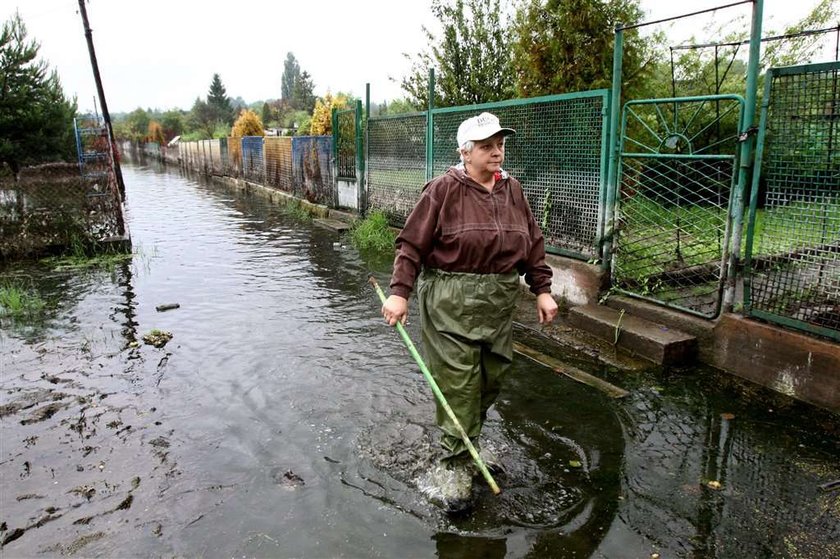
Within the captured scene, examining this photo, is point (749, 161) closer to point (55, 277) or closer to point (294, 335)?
point (294, 335)

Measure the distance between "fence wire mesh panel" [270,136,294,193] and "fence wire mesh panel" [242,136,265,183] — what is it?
956 millimetres

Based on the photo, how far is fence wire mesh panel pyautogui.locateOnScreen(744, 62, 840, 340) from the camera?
13.1ft

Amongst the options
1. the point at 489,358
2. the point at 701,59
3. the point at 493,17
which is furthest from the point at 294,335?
the point at 701,59

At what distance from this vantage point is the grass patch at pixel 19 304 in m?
6.38

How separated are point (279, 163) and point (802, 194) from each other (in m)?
15.6

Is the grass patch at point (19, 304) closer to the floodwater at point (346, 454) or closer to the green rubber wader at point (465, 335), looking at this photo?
the floodwater at point (346, 454)

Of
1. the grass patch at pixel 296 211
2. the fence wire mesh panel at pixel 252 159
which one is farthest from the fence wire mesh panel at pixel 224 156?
the grass patch at pixel 296 211

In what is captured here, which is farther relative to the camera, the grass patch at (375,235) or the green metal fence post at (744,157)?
the grass patch at (375,235)

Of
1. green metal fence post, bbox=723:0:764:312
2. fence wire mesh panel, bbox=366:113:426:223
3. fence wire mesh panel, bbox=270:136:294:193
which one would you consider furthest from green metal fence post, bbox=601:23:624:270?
fence wire mesh panel, bbox=270:136:294:193

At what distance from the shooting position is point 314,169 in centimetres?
1431

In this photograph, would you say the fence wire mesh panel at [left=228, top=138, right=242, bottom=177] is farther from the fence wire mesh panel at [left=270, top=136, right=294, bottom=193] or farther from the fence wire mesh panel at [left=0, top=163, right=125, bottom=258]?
the fence wire mesh panel at [left=0, top=163, right=125, bottom=258]

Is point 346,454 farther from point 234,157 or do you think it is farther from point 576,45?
point 234,157

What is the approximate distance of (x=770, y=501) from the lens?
3.07m

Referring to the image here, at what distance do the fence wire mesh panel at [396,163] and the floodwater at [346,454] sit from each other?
4.10m
